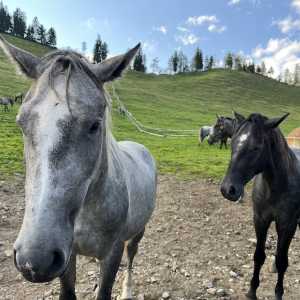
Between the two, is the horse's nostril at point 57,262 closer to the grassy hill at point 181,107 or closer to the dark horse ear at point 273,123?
the grassy hill at point 181,107

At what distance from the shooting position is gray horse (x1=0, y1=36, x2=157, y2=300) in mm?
1243

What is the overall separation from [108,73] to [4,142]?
13.4 meters

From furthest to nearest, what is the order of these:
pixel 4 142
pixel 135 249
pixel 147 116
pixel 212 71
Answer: pixel 212 71, pixel 147 116, pixel 4 142, pixel 135 249

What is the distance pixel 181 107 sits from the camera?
45750mm

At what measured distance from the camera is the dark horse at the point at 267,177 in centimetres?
333

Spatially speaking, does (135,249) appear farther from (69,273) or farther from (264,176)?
(264,176)

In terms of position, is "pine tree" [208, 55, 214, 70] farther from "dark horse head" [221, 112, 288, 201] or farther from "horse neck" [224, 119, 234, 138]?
"dark horse head" [221, 112, 288, 201]

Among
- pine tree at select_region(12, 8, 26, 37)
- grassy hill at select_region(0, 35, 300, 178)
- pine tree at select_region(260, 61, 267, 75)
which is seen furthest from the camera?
pine tree at select_region(260, 61, 267, 75)

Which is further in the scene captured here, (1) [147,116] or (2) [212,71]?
(2) [212,71]

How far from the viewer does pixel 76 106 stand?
149 centimetres

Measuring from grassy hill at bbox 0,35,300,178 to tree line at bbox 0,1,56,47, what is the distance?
14029 millimetres

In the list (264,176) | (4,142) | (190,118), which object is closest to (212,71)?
(190,118)

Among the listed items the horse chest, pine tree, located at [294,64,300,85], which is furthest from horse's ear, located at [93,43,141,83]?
pine tree, located at [294,64,300,85]

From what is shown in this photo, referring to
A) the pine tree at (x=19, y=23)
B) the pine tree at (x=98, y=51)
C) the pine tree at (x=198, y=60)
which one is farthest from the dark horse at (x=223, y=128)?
the pine tree at (x=19, y=23)
